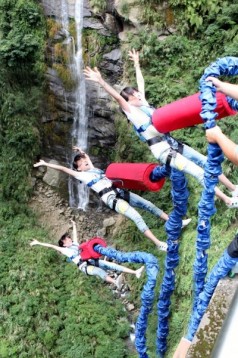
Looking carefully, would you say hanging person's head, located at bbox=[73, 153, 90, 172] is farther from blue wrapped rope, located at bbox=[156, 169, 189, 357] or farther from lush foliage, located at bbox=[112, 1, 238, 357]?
lush foliage, located at bbox=[112, 1, 238, 357]

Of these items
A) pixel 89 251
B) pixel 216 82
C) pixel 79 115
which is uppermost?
pixel 216 82

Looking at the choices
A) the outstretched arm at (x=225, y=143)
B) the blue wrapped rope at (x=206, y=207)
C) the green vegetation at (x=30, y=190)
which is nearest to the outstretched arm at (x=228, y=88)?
the outstretched arm at (x=225, y=143)

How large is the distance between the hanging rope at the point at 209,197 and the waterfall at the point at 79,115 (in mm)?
6304

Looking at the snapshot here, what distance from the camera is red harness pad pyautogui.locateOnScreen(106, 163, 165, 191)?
226 inches

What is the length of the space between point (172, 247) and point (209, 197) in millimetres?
1944

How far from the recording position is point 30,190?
9.77 meters

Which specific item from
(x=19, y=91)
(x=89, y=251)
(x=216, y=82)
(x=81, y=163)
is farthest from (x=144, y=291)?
(x=19, y=91)

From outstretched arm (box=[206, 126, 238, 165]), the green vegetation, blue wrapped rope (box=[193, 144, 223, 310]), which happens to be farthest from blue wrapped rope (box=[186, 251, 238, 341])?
the green vegetation

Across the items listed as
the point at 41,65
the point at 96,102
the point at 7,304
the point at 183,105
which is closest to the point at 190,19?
the point at 96,102

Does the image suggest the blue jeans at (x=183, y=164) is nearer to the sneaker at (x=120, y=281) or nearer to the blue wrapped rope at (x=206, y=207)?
the blue wrapped rope at (x=206, y=207)

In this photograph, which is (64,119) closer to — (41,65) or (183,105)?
(41,65)

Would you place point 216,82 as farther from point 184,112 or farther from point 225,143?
point 184,112

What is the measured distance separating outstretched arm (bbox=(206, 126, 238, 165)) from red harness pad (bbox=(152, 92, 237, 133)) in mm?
729

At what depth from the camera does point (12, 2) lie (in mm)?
9297
